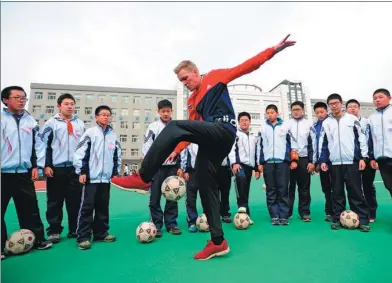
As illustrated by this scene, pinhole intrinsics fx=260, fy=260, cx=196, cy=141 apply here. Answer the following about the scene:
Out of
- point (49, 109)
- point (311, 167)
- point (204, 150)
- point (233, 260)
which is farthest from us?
point (49, 109)

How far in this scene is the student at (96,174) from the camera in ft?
11.5

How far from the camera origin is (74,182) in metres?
3.97

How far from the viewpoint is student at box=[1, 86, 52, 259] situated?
127 inches

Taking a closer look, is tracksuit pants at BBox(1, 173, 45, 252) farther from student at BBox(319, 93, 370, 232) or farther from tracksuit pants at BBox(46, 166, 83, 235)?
student at BBox(319, 93, 370, 232)

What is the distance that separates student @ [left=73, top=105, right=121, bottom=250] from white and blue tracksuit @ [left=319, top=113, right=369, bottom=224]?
3.48 m

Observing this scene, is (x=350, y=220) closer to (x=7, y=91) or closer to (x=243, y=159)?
(x=243, y=159)

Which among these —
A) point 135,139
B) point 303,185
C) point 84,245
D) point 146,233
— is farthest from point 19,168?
point 135,139

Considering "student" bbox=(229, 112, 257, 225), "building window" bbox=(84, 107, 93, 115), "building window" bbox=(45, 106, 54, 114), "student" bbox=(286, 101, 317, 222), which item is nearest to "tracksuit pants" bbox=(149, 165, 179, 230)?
"student" bbox=(229, 112, 257, 225)

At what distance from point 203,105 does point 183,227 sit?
2464 millimetres

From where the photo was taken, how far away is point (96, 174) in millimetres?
3611

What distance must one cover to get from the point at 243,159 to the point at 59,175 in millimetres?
3232

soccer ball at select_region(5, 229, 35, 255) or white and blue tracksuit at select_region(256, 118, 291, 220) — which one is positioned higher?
white and blue tracksuit at select_region(256, 118, 291, 220)

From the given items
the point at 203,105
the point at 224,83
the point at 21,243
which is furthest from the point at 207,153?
the point at 21,243

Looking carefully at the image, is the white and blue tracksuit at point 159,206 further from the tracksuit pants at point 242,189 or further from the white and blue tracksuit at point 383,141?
the white and blue tracksuit at point 383,141
